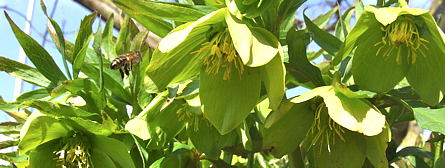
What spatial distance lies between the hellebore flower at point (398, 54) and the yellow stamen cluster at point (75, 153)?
1.35 feet

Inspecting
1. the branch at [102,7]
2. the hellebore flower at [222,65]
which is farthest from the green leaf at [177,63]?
the branch at [102,7]

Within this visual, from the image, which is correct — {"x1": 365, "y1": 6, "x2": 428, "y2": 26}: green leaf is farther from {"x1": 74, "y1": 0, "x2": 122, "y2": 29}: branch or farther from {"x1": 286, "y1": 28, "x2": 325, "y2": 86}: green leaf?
{"x1": 74, "y1": 0, "x2": 122, "y2": 29}: branch

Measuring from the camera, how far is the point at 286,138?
2.96 feet

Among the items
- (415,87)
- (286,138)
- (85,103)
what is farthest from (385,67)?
(85,103)

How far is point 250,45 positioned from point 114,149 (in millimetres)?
296

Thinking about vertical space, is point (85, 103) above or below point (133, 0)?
below

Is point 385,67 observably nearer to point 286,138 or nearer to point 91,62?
point 286,138

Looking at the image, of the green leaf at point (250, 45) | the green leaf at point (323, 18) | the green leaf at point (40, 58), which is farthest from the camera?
the green leaf at point (323, 18)

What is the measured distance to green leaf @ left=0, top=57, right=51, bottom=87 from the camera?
1015mm

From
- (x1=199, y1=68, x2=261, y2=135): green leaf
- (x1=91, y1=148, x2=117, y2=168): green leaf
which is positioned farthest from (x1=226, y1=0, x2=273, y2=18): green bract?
(x1=91, y1=148, x2=117, y2=168): green leaf

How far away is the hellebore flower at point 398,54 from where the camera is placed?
91 centimetres

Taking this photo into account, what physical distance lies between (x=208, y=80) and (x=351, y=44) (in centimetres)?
23

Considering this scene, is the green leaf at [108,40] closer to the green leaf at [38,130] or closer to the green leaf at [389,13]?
the green leaf at [38,130]

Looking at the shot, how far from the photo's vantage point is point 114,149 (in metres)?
0.93
